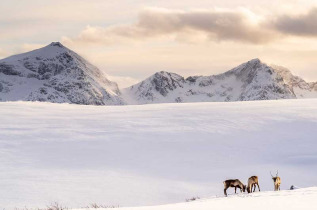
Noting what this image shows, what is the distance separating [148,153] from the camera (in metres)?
28.4

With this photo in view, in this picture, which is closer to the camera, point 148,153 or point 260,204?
point 260,204

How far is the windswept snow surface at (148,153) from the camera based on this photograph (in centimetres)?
2208

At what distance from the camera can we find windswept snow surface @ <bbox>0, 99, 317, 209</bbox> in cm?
2208

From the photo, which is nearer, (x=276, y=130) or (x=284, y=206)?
(x=284, y=206)

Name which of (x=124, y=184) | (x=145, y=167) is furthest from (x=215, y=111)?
(x=124, y=184)

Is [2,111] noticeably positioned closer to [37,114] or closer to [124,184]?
[37,114]

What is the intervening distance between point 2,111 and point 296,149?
72.4ft

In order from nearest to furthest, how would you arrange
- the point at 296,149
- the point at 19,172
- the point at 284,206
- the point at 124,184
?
the point at 284,206
the point at 124,184
the point at 19,172
the point at 296,149

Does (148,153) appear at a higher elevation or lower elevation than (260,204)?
lower

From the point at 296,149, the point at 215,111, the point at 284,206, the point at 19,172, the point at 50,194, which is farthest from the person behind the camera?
the point at 215,111

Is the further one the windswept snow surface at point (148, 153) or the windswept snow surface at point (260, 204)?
the windswept snow surface at point (148, 153)

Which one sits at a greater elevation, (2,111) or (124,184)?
(2,111)

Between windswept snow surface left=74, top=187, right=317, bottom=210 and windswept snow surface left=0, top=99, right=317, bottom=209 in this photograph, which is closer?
windswept snow surface left=74, top=187, right=317, bottom=210

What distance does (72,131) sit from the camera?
33656 mm
